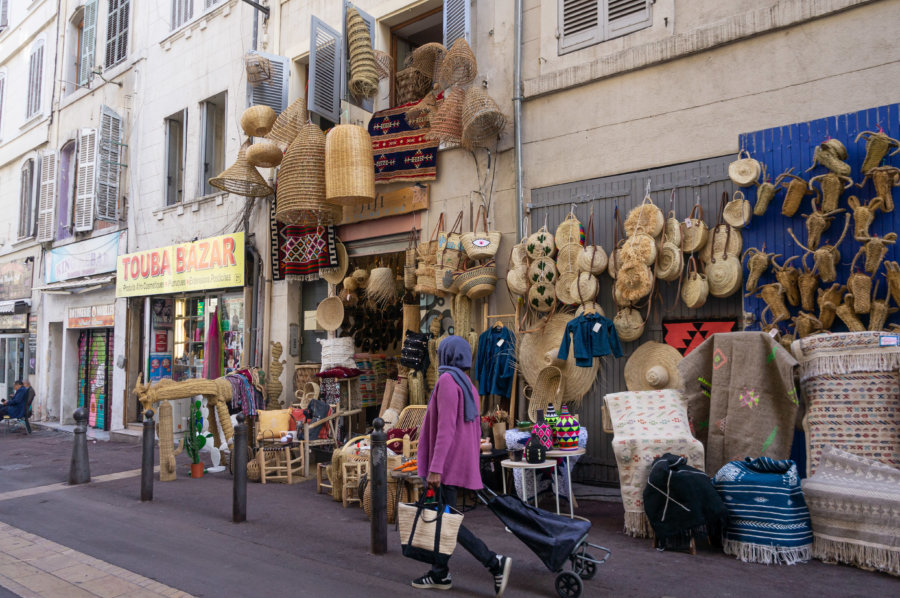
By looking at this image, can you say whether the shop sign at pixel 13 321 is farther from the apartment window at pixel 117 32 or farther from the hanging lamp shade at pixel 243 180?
the hanging lamp shade at pixel 243 180

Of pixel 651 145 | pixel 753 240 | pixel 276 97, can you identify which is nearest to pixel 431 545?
pixel 753 240

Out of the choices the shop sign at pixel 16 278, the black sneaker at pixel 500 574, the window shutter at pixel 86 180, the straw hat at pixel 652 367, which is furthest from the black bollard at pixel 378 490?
the shop sign at pixel 16 278

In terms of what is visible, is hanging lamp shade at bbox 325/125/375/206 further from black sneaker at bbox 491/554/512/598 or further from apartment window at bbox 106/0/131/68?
apartment window at bbox 106/0/131/68

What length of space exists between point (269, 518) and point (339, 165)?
4.34 metres

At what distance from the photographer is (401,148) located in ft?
29.4

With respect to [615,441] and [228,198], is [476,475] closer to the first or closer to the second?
[615,441]

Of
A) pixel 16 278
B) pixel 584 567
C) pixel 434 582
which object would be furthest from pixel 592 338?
pixel 16 278

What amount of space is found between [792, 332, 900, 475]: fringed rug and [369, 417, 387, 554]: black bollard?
3241 mm

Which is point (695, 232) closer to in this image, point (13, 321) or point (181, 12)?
point (181, 12)

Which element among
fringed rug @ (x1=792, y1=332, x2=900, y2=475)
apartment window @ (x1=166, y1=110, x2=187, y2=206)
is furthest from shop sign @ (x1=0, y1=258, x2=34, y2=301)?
fringed rug @ (x1=792, y1=332, x2=900, y2=475)

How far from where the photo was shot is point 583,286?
→ 22.5 feet

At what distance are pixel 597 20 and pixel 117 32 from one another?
12.7m

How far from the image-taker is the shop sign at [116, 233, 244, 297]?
1135 centimetres

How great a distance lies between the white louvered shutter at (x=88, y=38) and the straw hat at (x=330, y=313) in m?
10.6
